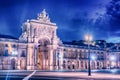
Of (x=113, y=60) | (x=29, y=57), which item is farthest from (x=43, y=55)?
(x=113, y=60)

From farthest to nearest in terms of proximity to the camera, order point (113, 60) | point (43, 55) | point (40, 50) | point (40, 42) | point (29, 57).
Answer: point (113, 60)
point (43, 55)
point (40, 50)
point (40, 42)
point (29, 57)

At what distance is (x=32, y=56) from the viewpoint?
8969 centimetres

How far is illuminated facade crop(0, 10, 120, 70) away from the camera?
84.6 meters

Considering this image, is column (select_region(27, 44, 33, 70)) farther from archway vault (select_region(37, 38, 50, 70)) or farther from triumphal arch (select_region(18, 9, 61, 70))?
archway vault (select_region(37, 38, 50, 70))

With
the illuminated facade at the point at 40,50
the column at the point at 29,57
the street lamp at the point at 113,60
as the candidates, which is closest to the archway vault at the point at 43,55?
the illuminated facade at the point at 40,50

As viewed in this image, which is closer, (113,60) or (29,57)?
(29,57)

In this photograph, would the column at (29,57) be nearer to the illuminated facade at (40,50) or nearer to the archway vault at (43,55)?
the illuminated facade at (40,50)

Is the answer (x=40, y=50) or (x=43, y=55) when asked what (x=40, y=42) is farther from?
(x=43, y=55)

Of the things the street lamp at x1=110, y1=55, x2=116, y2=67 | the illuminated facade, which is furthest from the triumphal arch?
the street lamp at x1=110, y1=55, x2=116, y2=67

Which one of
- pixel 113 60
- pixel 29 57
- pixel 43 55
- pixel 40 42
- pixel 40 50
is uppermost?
pixel 40 42

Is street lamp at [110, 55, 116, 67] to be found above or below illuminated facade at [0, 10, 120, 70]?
below

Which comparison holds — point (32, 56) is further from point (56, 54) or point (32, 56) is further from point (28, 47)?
point (56, 54)

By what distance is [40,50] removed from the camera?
96812 millimetres

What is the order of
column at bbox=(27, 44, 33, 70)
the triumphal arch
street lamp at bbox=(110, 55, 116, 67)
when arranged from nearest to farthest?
1. column at bbox=(27, 44, 33, 70)
2. the triumphal arch
3. street lamp at bbox=(110, 55, 116, 67)
